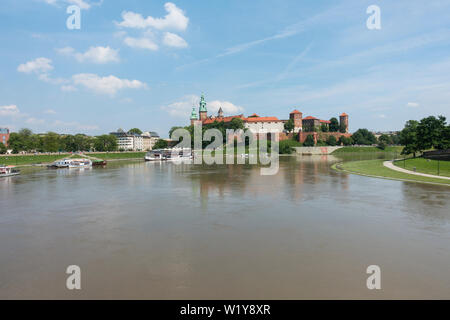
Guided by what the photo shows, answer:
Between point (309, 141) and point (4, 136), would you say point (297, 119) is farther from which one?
point (4, 136)

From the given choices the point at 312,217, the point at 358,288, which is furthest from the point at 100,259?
the point at 312,217

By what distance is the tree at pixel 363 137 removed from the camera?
141875 millimetres

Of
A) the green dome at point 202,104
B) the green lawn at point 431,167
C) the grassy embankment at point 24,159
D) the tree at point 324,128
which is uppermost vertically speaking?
the green dome at point 202,104

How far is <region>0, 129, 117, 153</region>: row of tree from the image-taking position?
93.7 meters

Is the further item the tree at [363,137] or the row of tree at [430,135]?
the tree at [363,137]

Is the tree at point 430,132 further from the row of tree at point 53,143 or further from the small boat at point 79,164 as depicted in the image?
the row of tree at point 53,143

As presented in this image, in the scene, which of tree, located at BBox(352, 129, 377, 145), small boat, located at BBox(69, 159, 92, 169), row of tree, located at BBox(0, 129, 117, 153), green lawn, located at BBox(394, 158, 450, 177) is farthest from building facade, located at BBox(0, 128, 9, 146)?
tree, located at BBox(352, 129, 377, 145)

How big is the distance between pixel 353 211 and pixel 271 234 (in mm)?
6530

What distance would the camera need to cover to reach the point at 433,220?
13.6 m

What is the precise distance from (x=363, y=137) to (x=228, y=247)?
497 ft

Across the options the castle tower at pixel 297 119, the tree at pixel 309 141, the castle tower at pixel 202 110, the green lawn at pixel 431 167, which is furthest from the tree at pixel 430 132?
the castle tower at pixel 202 110

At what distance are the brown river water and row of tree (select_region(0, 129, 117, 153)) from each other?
88.1 metres

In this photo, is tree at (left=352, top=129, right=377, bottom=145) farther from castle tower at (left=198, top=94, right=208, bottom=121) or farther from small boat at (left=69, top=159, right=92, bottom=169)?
small boat at (left=69, top=159, right=92, bottom=169)

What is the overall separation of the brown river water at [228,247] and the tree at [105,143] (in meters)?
99.1
